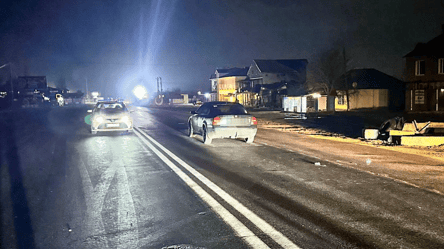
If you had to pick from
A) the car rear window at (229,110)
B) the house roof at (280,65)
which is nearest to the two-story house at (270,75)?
the house roof at (280,65)

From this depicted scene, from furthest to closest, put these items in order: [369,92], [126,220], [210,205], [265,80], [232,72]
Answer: [232,72], [265,80], [369,92], [210,205], [126,220]

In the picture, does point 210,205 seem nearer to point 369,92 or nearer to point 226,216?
point 226,216

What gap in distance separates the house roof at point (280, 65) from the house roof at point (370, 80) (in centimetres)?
2102

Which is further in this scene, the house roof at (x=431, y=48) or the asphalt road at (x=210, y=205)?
the house roof at (x=431, y=48)

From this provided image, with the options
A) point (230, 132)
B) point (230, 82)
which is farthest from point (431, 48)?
point (230, 82)

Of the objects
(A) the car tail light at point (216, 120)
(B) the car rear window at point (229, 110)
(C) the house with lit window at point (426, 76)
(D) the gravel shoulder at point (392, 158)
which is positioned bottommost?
(D) the gravel shoulder at point (392, 158)

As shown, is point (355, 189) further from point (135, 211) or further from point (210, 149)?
point (210, 149)

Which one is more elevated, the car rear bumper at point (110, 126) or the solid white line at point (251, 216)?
the car rear bumper at point (110, 126)

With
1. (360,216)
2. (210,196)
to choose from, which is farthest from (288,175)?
(360,216)

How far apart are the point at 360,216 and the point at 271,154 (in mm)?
6249

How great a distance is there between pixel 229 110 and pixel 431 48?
30.1 meters

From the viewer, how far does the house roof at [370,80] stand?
47.3 m

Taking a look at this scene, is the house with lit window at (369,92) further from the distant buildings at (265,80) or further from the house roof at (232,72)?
the house roof at (232,72)

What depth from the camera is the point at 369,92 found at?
4778cm
